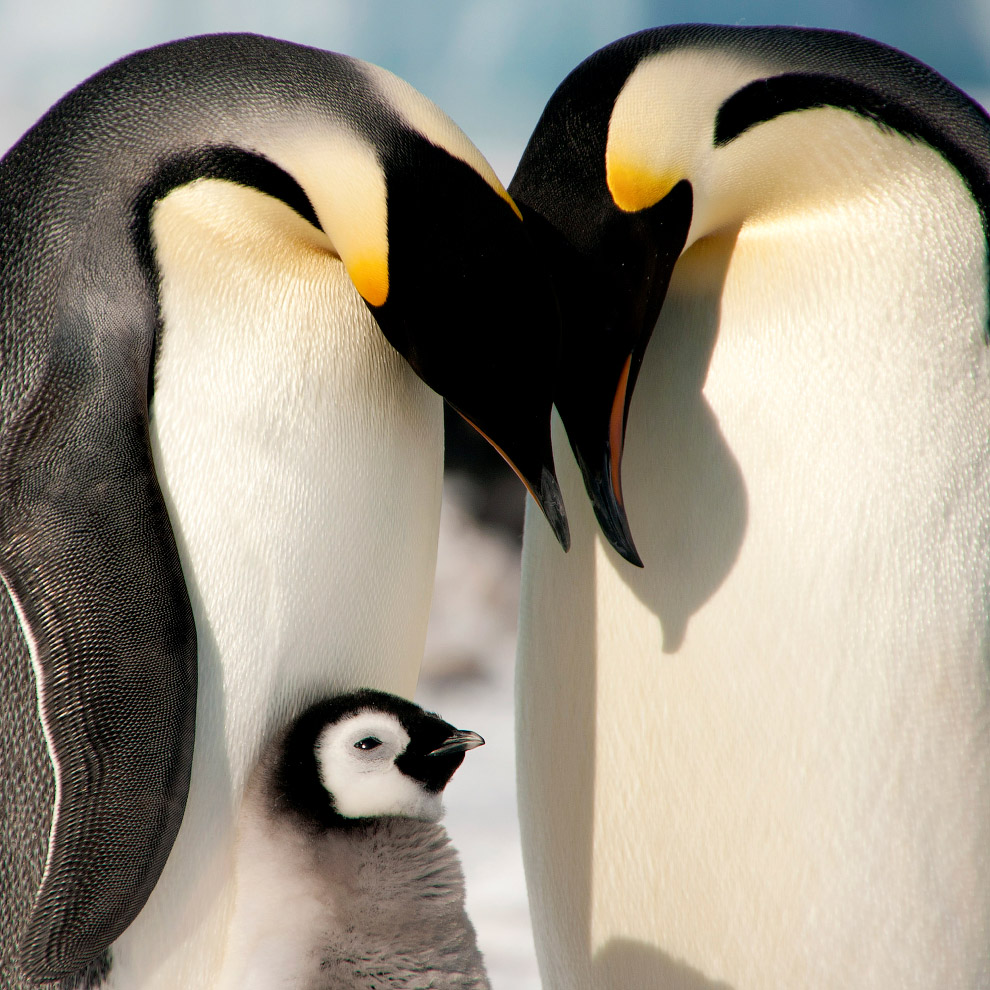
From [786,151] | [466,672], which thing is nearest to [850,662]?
[786,151]

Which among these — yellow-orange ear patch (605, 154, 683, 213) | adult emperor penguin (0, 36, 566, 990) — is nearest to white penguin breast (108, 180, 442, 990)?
adult emperor penguin (0, 36, 566, 990)

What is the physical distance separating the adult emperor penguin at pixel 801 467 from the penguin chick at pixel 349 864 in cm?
22

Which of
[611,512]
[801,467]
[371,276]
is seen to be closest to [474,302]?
[371,276]

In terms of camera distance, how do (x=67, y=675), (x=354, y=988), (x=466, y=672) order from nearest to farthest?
1. (x=67, y=675)
2. (x=354, y=988)
3. (x=466, y=672)

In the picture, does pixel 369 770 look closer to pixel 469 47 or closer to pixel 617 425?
pixel 617 425

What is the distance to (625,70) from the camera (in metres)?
0.79

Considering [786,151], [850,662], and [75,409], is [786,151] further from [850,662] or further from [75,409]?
[75,409]

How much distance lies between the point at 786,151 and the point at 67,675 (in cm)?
68

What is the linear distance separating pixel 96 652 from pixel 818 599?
56 cm

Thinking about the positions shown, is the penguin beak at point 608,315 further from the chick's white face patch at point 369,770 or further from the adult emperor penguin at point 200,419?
the chick's white face patch at point 369,770

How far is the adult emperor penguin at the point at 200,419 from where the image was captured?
2.33 ft

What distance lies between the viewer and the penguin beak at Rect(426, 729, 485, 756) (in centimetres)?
83

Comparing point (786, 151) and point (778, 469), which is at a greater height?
point (786, 151)

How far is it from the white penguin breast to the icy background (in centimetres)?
124
